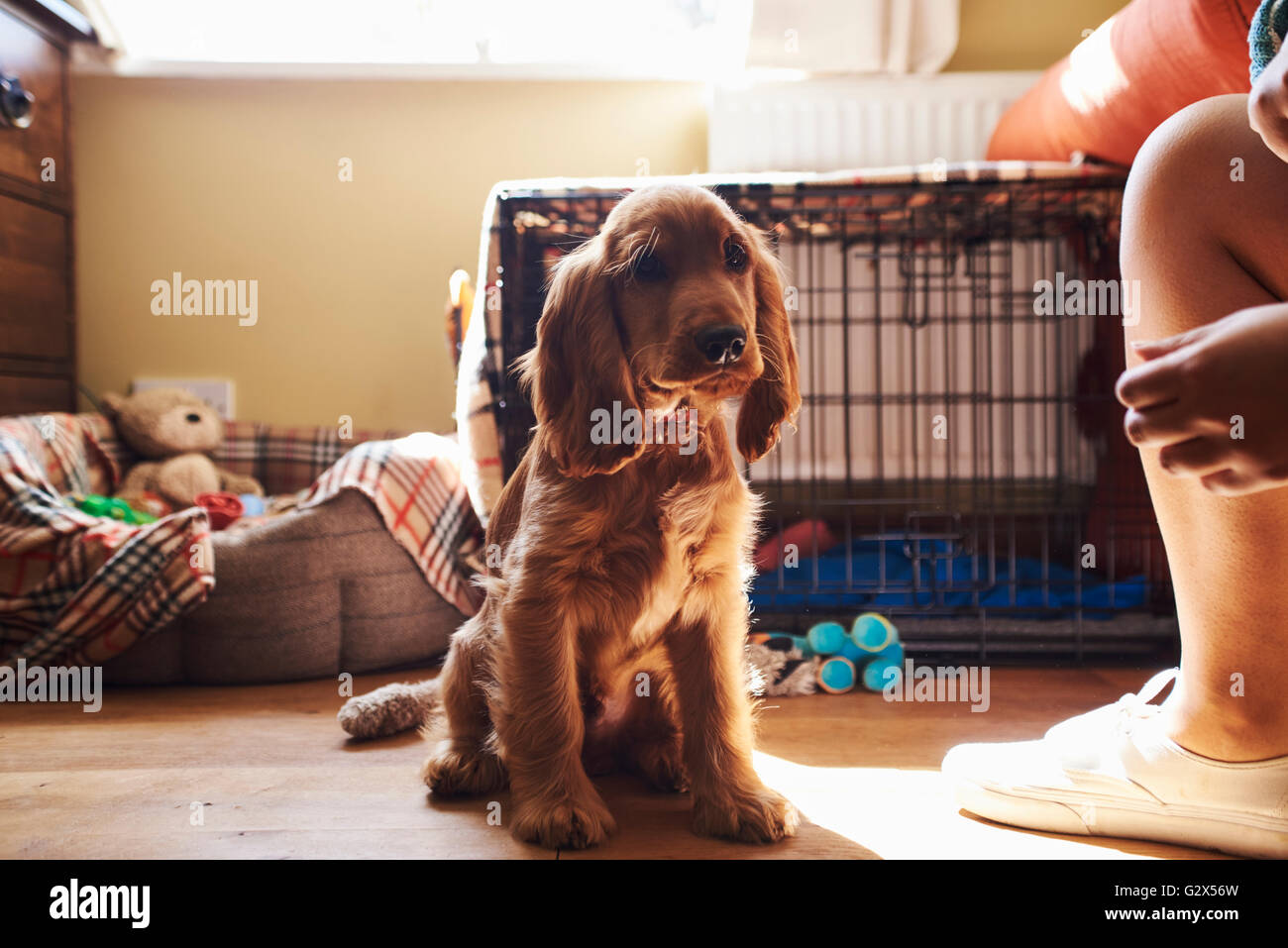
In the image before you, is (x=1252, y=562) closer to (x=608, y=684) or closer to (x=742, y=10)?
(x=608, y=684)

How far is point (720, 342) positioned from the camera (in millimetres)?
1021

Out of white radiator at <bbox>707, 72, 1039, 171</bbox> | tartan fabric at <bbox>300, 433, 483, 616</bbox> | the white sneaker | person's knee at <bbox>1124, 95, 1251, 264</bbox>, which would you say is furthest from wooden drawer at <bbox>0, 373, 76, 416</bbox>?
person's knee at <bbox>1124, 95, 1251, 264</bbox>

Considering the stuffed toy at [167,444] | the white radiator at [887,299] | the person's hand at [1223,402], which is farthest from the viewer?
the white radiator at [887,299]

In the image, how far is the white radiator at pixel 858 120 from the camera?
113 inches

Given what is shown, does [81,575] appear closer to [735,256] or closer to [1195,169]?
[735,256]

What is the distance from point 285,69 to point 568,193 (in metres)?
1.81

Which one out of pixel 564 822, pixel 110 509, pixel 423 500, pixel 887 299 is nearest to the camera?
pixel 564 822

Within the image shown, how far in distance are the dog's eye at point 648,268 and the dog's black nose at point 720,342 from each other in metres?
0.13

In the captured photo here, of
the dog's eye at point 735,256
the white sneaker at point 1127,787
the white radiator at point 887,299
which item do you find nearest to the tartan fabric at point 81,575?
the dog's eye at point 735,256

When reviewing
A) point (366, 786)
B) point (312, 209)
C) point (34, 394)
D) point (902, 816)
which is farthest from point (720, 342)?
point (34, 394)

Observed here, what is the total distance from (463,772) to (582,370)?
60 cm

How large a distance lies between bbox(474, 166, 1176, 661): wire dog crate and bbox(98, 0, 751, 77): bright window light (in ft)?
3.73

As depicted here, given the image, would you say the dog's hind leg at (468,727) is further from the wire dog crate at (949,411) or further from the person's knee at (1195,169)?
the person's knee at (1195,169)
